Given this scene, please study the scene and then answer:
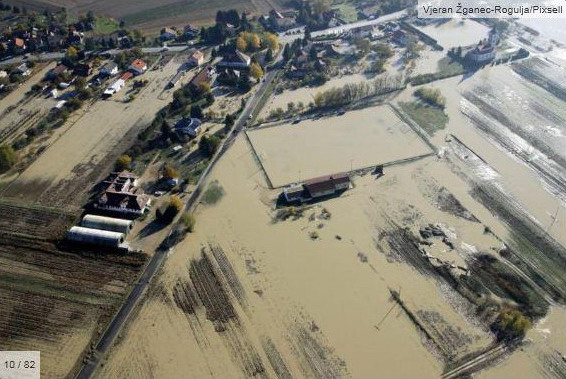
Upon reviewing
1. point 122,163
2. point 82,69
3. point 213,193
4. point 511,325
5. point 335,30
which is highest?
point 82,69

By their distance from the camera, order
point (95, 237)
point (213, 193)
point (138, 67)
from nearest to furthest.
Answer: point (95, 237)
point (213, 193)
point (138, 67)

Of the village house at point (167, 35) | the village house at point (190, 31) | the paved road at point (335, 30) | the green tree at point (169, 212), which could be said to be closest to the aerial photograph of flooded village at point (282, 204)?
the green tree at point (169, 212)

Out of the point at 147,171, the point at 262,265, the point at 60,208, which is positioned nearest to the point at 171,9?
the point at 147,171

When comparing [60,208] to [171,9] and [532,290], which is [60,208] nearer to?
[532,290]

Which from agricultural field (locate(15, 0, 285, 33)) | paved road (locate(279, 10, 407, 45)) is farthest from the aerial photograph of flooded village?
agricultural field (locate(15, 0, 285, 33))

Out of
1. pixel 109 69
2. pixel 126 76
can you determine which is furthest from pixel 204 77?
pixel 109 69

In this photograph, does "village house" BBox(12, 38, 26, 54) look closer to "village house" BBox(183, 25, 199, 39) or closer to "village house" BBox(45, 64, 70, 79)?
"village house" BBox(45, 64, 70, 79)

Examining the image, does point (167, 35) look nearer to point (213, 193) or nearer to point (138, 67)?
point (138, 67)

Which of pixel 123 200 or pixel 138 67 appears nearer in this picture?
pixel 123 200
